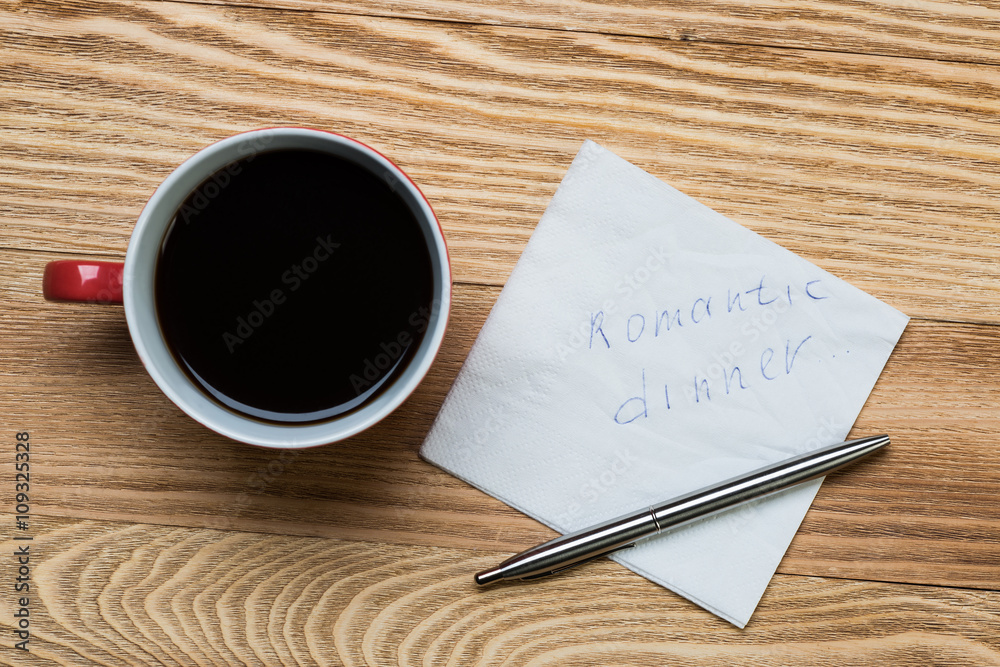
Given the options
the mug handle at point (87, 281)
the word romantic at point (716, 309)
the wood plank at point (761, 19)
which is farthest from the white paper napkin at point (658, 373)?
the mug handle at point (87, 281)

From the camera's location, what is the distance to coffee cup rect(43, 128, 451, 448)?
1.27 feet

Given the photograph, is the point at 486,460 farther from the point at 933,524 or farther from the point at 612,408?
the point at 933,524

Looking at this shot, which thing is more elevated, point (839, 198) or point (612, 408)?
point (839, 198)

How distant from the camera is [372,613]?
1.60ft

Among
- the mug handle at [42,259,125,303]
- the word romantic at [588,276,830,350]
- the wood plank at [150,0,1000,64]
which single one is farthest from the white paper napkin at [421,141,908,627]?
the mug handle at [42,259,125,303]

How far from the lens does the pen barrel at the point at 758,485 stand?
0.48 metres

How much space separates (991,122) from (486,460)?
45 cm

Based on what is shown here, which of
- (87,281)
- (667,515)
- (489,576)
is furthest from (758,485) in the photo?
(87,281)

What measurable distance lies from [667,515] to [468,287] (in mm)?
217

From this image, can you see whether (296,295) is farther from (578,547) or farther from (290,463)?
(578,547)

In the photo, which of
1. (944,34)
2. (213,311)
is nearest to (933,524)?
(944,34)

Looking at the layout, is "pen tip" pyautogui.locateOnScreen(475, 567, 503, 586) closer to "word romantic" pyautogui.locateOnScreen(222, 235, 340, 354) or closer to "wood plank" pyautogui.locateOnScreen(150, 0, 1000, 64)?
"word romantic" pyautogui.locateOnScreen(222, 235, 340, 354)

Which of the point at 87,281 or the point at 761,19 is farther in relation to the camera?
the point at 761,19

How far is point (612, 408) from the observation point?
49 cm
